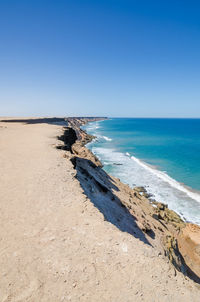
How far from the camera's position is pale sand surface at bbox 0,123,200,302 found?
3662 millimetres

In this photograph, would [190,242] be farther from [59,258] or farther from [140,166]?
[140,166]

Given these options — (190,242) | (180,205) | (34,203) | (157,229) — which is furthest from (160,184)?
(34,203)

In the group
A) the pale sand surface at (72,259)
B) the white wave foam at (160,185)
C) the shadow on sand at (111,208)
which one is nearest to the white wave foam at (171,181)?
the white wave foam at (160,185)

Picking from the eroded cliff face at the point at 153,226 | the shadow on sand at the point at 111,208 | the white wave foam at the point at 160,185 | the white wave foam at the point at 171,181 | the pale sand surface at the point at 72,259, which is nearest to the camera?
the pale sand surface at the point at 72,259

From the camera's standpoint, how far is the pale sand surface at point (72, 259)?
12.0 ft

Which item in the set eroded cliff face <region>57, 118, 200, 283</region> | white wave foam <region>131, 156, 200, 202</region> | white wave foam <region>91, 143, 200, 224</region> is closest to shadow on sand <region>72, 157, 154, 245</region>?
eroded cliff face <region>57, 118, 200, 283</region>

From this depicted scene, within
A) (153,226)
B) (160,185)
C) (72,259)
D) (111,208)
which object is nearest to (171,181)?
(160,185)

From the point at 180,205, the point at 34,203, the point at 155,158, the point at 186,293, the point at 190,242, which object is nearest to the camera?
the point at 186,293

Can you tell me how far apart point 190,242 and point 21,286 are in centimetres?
1578

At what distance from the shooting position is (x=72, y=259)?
4324 mm

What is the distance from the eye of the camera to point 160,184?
28.7 meters

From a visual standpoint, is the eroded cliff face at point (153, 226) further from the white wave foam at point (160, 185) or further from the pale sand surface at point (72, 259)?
the pale sand surface at point (72, 259)

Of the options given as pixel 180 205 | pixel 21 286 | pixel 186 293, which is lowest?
pixel 180 205

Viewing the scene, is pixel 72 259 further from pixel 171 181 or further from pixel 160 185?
pixel 171 181
